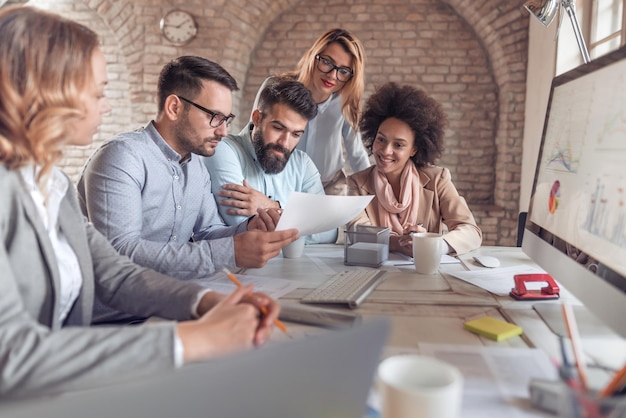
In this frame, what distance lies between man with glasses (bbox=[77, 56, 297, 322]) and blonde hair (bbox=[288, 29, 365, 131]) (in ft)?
3.08

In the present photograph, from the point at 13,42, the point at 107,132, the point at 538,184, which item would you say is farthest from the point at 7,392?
the point at 107,132

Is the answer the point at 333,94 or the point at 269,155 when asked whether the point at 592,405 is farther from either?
the point at 333,94

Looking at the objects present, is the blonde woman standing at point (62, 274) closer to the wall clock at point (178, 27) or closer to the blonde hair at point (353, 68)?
the blonde hair at point (353, 68)

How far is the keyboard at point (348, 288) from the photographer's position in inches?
45.9

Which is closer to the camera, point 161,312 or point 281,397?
point 281,397

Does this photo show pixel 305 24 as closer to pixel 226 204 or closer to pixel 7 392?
pixel 226 204

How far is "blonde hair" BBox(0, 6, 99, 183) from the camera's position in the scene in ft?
2.73

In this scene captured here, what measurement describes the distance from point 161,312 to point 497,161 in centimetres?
445

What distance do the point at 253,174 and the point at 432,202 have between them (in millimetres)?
857

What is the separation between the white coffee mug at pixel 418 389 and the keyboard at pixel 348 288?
53 centimetres

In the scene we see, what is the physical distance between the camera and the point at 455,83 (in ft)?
16.1

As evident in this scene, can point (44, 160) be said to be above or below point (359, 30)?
below

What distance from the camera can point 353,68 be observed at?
2744mm

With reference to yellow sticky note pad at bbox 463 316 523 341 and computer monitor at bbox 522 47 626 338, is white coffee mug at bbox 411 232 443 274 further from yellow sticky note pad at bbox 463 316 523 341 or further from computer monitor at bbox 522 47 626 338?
yellow sticky note pad at bbox 463 316 523 341
